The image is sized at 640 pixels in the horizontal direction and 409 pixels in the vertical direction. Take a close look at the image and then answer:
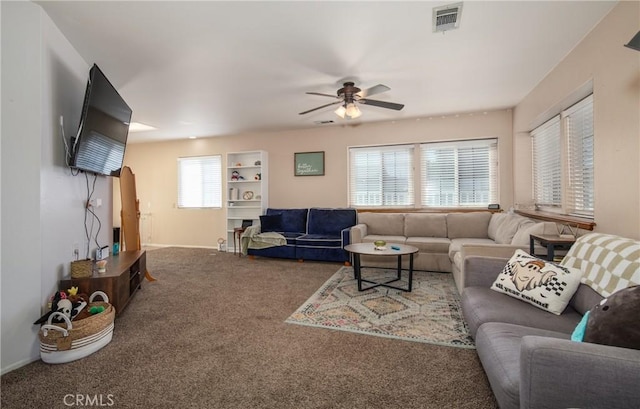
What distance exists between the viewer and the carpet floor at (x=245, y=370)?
1.58m

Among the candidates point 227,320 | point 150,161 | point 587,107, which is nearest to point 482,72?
point 587,107

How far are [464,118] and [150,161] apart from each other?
682 cm

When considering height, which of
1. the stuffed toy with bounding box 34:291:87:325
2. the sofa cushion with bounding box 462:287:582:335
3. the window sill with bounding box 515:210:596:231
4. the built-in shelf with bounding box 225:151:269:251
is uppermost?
the built-in shelf with bounding box 225:151:269:251

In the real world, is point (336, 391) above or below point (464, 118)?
below

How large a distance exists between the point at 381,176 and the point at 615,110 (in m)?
3.45

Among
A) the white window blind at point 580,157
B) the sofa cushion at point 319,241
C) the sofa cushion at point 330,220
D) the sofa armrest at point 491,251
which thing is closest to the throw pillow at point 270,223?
the sofa cushion at point 330,220

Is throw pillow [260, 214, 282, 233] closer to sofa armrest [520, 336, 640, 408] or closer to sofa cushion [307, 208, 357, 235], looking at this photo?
sofa cushion [307, 208, 357, 235]

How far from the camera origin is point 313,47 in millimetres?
2684

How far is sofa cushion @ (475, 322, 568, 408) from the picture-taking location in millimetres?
1166

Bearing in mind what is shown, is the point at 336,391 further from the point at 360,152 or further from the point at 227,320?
the point at 360,152

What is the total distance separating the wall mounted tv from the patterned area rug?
7.34ft

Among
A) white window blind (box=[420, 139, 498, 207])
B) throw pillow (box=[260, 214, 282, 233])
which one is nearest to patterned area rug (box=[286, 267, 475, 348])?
white window blind (box=[420, 139, 498, 207])

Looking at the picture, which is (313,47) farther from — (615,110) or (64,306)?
(64,306)

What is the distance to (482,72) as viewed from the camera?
328 centimetres
